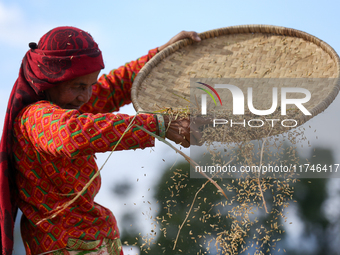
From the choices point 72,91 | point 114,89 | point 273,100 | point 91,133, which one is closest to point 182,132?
point 91,133

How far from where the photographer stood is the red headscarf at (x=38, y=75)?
1930 mm

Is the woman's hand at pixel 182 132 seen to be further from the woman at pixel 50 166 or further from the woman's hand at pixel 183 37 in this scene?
the woman's hand at pixel 183 37

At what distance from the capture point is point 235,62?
273 centimetres

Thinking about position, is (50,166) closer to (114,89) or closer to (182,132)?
(182,132)

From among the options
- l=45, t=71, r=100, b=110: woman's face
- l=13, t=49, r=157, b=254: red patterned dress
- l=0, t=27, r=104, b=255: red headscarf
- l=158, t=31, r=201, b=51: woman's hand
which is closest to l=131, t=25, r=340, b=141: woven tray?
l=158, t=31, r=201, b=51: woman's hand

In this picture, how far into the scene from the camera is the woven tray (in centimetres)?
240

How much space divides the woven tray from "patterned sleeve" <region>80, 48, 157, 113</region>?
129 millimetres

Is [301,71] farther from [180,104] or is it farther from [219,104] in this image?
[180,104]

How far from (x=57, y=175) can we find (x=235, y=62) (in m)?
1.47

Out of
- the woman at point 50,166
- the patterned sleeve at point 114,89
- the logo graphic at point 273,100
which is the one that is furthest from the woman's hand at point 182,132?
the patterned sleeve at point 114,89

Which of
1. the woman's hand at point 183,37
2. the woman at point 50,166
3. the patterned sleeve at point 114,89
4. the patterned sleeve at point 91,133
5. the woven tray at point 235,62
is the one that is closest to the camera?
the patterned sleeve at point 91,133

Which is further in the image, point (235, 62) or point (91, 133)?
point (235, 62)

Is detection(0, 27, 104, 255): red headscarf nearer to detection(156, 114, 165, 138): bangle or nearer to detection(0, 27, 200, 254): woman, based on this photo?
detection(0, 27, 200, 254): woman

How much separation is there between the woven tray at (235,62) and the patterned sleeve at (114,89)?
13 cm
